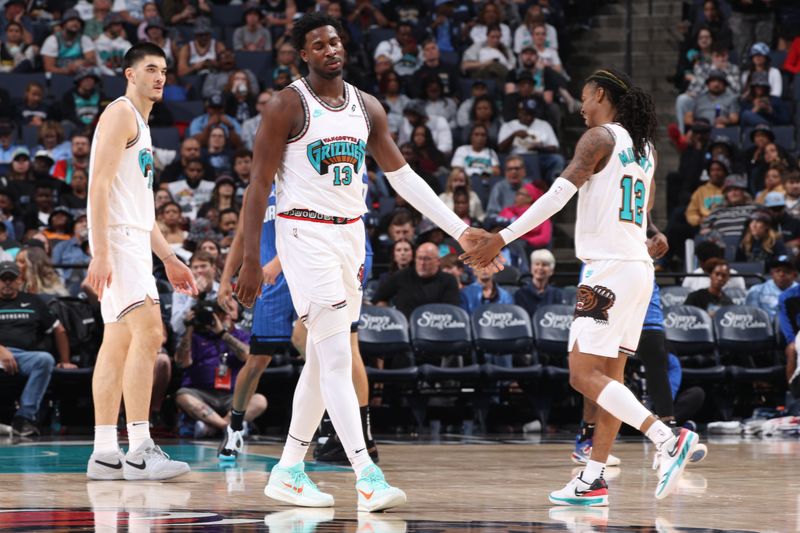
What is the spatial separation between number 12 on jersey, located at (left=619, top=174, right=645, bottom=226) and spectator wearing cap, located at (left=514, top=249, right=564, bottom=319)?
5898 millimetres

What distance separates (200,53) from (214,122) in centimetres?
214

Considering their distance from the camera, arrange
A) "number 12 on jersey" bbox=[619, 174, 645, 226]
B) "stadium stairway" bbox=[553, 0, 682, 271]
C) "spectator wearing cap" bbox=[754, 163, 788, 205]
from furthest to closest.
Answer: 1. "stadium stairway" bbox=[553, 0, 682, 271]
2. "spectator wearing cap" bbox=[754, 163, 788, 205]
3. "number 12 on jersey" bbox=[619, 174, 645, 226]

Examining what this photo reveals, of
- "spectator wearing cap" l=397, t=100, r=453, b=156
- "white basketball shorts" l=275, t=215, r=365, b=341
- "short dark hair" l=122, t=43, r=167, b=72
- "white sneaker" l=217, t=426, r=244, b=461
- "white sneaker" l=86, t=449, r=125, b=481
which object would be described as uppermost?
"short dark hair" l=122, t=43, r=167, b=72

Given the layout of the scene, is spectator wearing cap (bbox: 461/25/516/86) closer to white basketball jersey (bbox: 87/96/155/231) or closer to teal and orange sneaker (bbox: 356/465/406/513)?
white basketball jersey (bbox: 87/96/155/231)

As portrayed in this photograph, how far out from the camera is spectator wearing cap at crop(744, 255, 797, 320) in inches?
490

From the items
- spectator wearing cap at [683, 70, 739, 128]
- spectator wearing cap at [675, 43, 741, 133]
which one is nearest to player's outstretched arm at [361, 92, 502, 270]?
spectator wearing cap at [683, 70, 739, 128]

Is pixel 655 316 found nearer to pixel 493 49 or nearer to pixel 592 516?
pixel 592 516

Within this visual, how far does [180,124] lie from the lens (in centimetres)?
1603

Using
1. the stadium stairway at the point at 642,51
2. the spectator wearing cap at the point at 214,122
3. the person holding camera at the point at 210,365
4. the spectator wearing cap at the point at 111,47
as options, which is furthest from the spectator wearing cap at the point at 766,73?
the person holding camera at the point at 210,365

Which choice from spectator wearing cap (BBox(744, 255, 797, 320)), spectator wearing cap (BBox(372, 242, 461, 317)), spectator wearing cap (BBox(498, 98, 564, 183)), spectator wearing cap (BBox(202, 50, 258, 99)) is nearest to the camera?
spectator wearing cap (BBox(372, 242, 461, 317))

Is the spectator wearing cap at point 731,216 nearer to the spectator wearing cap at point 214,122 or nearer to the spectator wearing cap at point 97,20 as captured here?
the spectator wearing cap at point 214,122

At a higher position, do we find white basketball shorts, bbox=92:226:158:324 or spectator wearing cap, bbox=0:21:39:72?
spectator wearing cap, bbox=0:21:39:72

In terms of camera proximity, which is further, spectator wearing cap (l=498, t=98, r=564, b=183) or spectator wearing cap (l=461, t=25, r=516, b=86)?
spectator wearing cap (l=461, t=25, r=516, b=86)

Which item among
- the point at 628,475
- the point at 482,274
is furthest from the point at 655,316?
the point at 482,274
